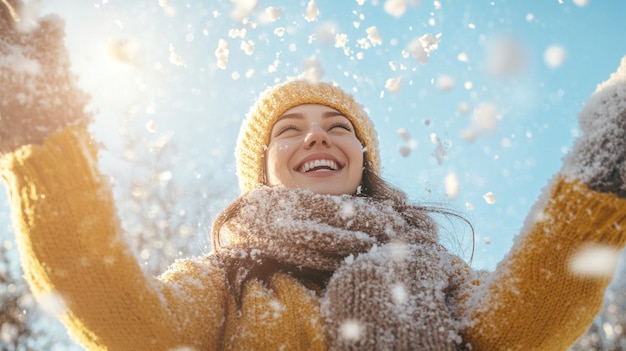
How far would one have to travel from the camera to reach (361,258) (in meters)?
1.68

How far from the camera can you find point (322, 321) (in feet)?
5.08

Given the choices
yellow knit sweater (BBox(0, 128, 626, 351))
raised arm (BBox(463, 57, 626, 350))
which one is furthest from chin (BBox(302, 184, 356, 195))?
raised arm (BBox(463, 57, 626, 350))

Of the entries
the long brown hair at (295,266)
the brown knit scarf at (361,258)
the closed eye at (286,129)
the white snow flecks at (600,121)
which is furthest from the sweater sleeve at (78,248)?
→ the closed eye at (286,129)

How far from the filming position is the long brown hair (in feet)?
6.01

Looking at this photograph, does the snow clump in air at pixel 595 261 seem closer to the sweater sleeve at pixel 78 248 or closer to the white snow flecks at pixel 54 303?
the sweater sleeve at pixel 78 248

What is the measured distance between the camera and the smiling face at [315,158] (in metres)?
2.31

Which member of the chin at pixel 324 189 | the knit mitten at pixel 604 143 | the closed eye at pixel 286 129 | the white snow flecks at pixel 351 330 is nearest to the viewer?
the knit mitten at pixel 604 143

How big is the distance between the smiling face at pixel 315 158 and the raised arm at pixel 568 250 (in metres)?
1.03

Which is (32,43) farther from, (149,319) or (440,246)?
(440,246)

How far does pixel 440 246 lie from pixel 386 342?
32.4 inches

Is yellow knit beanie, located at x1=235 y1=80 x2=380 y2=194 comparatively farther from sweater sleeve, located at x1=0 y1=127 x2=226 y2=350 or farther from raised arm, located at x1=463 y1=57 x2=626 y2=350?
raised arm, located at x1=463 y1=57 x2=626 y2=350

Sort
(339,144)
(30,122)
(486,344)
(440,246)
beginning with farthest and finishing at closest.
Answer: (339,144) → (440,246) → (486,344) → (30,122)

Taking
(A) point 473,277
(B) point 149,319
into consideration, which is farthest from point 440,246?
(B) point 149,319

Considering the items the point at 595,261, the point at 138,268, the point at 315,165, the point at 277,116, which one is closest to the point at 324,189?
the point at 315,165
